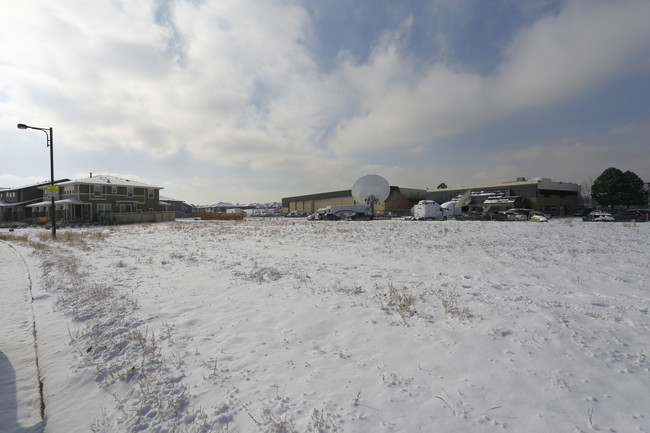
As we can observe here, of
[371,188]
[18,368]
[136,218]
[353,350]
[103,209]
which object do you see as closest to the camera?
[353,350]

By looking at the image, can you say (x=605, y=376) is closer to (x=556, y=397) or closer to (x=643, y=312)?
(x=556, y=397)

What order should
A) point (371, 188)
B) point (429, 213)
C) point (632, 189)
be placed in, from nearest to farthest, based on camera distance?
point (429, 213) → point (371, 188) → point (632, 189)

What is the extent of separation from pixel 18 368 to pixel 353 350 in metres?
5.44

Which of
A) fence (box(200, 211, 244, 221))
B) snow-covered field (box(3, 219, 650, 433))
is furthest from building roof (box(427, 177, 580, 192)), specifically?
snow-covered field (box(3, 219, 650, 433))

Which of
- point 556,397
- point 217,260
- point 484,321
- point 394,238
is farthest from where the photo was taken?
point 394,238

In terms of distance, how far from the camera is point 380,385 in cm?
394

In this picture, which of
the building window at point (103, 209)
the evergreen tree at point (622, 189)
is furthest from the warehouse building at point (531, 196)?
the building window at point (103, 209)

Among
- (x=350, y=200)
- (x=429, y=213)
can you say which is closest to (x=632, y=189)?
(x=429, y=213)

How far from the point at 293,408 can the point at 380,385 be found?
1135 millimetres

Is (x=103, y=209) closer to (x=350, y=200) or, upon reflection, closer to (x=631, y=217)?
(x=350, y=200)

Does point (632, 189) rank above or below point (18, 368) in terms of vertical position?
above

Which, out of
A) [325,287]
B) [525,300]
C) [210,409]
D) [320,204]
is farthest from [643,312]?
[320,204]

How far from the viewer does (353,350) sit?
487 centimetres

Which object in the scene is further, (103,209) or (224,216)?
(224,216)
